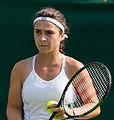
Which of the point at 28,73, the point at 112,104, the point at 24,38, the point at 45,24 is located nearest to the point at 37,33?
the point at 45,24

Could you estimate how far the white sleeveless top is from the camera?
2.57 m

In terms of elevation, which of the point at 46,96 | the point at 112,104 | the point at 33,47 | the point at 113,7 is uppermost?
the point at 113,7

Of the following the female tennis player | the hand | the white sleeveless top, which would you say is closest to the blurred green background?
the female tennis player

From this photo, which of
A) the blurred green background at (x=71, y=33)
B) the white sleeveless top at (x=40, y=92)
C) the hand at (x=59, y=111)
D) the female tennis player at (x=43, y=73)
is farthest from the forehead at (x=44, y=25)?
the blurred green background at (x=71, y=33)

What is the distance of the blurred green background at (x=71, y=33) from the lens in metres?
3.39

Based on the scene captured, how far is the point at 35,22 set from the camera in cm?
264

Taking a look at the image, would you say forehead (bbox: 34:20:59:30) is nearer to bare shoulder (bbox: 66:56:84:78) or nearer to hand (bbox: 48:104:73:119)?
bare shoulder (bbox: 66:56:84:78)

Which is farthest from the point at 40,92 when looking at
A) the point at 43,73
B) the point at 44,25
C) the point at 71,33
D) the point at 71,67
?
the point at 71,33

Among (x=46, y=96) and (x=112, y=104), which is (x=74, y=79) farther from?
(x=112, y=104)

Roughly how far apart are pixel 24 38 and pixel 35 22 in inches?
31.9

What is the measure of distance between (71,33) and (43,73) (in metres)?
0.84

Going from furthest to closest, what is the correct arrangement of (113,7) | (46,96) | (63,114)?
(113,7) < (46,96) < (63,114)

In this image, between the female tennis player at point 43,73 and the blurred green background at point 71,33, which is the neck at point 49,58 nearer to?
the female tennis player at point 43,73

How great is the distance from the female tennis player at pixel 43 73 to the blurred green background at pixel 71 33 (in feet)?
2.37
